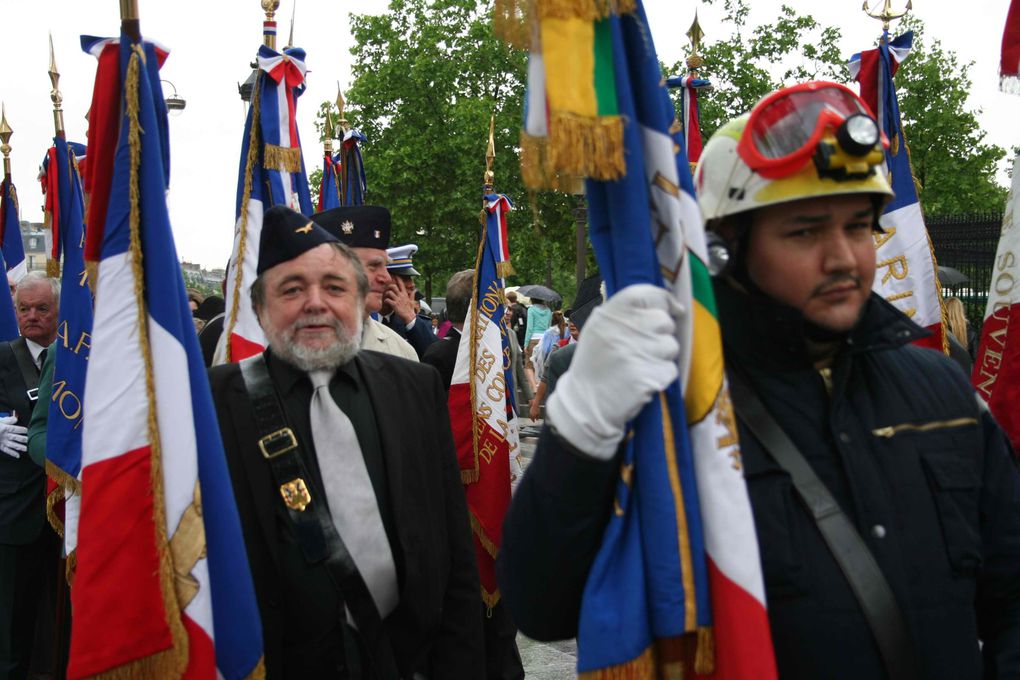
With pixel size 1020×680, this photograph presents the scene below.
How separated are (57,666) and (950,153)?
2713 centimetres

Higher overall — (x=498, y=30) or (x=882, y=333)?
(x=498, y=30)

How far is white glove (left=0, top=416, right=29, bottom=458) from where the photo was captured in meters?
5.42

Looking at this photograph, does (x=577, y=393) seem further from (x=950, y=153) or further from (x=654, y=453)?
(x=950, y=153)

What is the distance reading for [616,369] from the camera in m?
1.67

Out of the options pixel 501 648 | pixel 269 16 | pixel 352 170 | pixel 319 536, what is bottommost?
pixel 501 648

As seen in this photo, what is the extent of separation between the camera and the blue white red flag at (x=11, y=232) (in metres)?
→ 8.41

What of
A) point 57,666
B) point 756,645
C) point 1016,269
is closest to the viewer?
point 756,645

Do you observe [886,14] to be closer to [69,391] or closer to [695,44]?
[695,44]

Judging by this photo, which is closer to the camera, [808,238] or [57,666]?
[808,238]

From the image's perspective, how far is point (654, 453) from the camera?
68.6 inches

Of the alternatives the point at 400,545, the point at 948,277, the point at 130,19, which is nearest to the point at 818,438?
the point at 400,545

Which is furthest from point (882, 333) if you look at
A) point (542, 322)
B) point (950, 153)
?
point (950, 153)

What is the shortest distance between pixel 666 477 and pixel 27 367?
5.03m

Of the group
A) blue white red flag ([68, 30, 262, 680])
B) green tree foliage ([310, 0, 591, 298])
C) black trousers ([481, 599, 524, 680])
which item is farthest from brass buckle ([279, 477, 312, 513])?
green tree foliage ([310, 0, 591, 298])
